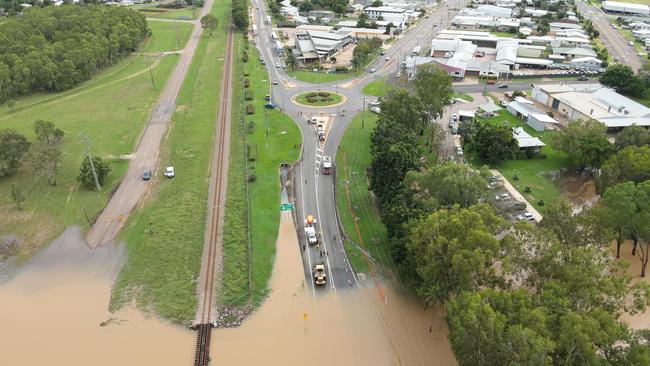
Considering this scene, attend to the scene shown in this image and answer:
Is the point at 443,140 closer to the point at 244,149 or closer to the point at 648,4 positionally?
the point at 244,149

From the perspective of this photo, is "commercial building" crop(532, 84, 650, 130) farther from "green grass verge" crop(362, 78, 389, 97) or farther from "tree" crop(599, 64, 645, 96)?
"green grass verge" crop(362, 78, 389, 97)

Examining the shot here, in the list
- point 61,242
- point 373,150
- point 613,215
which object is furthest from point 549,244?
point 61,242

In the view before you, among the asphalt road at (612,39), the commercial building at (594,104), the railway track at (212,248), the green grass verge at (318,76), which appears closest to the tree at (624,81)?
the commercial building at (594,104)

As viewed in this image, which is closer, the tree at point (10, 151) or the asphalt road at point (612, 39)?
the tree at point (10, 151)

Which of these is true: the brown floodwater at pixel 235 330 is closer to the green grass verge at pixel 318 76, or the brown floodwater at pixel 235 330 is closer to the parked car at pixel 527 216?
the parked car at pixel 527 216

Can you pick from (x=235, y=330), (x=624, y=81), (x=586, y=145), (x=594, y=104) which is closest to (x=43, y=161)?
(x=235, y=330)

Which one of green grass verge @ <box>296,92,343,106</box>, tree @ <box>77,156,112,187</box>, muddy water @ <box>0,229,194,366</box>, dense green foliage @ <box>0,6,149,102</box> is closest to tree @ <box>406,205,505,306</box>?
muddy water @ <box>0,229,194,366</box>
